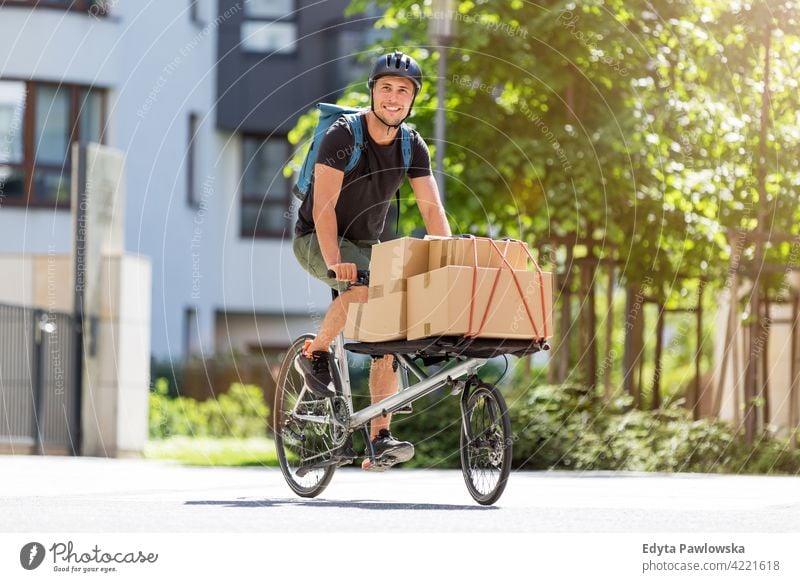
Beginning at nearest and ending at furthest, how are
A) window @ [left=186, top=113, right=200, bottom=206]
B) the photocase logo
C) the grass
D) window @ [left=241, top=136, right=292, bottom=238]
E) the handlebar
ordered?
the photocase logo < the handlebar < the grass < window @ [left=186, top=113, right=200, bottom=206] < window @ [left=241, top=136, right=292, bottom=238]

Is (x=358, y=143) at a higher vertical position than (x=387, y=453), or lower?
higher

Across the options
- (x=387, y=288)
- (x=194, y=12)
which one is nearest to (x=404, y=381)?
(x=387, y=288)

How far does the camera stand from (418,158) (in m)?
8.73

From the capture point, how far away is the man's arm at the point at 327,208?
8.54 metres

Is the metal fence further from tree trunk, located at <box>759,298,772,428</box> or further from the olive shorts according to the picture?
the olive shorts

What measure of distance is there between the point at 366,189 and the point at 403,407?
3.92 feet

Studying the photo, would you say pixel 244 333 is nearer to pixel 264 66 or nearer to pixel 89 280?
pixel 264 66

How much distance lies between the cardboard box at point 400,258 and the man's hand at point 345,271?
169 millimetres

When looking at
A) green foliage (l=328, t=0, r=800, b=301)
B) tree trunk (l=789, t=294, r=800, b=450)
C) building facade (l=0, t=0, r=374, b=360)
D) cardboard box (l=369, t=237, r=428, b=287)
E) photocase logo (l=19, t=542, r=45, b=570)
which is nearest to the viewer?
photocase logo (l=19, t=542, r=45, b=570)

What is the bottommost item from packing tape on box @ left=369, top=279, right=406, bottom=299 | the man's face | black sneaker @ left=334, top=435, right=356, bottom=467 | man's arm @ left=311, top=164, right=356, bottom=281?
black sneaker @ left=334, top=435, right=356, bottom=467

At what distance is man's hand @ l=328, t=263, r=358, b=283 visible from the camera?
332 inches

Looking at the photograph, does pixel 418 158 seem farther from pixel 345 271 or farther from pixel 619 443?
pixel 619 443

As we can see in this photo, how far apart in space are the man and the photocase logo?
6.85ft

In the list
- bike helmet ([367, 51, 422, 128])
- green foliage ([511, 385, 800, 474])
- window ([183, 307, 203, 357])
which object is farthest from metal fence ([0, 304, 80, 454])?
bike helmet ([367, 51, 422, 128])
